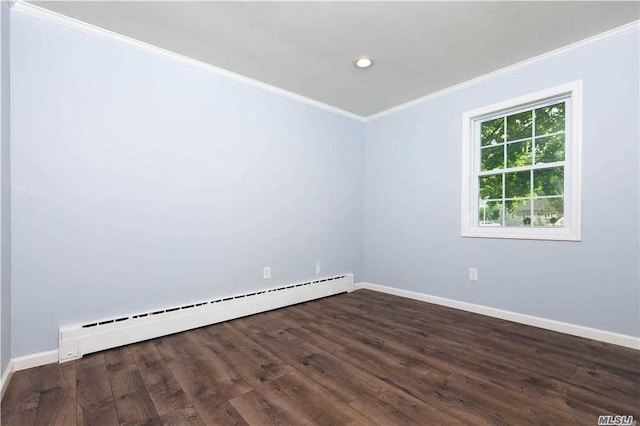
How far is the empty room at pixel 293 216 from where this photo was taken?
1685 mm

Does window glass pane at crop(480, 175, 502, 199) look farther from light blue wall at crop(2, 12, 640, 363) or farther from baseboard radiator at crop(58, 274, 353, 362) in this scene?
baseboard radiator at crop(58, 274, 353, 362)

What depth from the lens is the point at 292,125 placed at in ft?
11.1

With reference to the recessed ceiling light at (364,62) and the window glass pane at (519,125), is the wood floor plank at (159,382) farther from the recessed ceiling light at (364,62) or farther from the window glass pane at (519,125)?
the window glass pane at (519,125)

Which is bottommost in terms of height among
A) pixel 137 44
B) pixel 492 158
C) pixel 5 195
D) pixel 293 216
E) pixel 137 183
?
pixel 293 216

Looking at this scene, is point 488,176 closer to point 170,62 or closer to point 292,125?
point 292,125

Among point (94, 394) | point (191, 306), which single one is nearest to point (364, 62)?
point (191, 306)

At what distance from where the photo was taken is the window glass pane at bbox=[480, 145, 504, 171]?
9.80ft

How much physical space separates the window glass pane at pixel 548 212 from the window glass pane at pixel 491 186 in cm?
34

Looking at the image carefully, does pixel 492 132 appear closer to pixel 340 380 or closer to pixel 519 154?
pixel 519 154

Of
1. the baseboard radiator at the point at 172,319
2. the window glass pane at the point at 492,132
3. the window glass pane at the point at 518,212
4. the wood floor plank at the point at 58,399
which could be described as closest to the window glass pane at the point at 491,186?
the window glass pane at the point at 518,212

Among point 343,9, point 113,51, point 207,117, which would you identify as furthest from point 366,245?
point 113,51

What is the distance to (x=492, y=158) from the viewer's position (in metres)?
3.05

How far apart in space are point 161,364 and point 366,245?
9.34 ft

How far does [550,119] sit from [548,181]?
1.89ft
